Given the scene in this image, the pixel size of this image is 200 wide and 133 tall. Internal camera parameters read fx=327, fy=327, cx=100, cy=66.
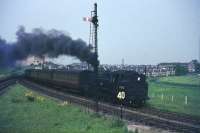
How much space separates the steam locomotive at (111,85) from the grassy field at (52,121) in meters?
2.32

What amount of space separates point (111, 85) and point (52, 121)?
10244mm

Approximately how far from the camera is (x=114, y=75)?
94.8 ft

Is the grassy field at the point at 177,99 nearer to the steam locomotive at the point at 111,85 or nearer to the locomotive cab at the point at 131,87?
the locomotive cab at the point at 131,87

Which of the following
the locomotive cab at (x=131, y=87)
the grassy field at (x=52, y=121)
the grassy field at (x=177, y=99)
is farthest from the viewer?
the grassy field at (x=177, y=99)

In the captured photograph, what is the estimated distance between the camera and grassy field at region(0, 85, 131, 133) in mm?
17438

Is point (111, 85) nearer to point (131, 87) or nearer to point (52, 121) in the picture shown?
point (131, 87)

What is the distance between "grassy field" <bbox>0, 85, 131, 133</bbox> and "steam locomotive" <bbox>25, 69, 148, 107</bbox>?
2325mm

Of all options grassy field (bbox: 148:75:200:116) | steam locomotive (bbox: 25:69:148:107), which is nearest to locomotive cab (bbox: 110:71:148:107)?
steam locomotive (bbox: 25:69:148:107)

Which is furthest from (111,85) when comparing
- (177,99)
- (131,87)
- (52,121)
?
(177,99)

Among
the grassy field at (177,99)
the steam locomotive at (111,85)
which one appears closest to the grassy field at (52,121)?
the steam locomotive at (111,85)

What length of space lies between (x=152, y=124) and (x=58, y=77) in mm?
26529

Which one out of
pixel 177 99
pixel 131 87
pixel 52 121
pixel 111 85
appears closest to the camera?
pixel 52 121

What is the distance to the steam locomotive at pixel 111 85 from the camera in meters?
27.7

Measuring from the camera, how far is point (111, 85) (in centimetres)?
2930
